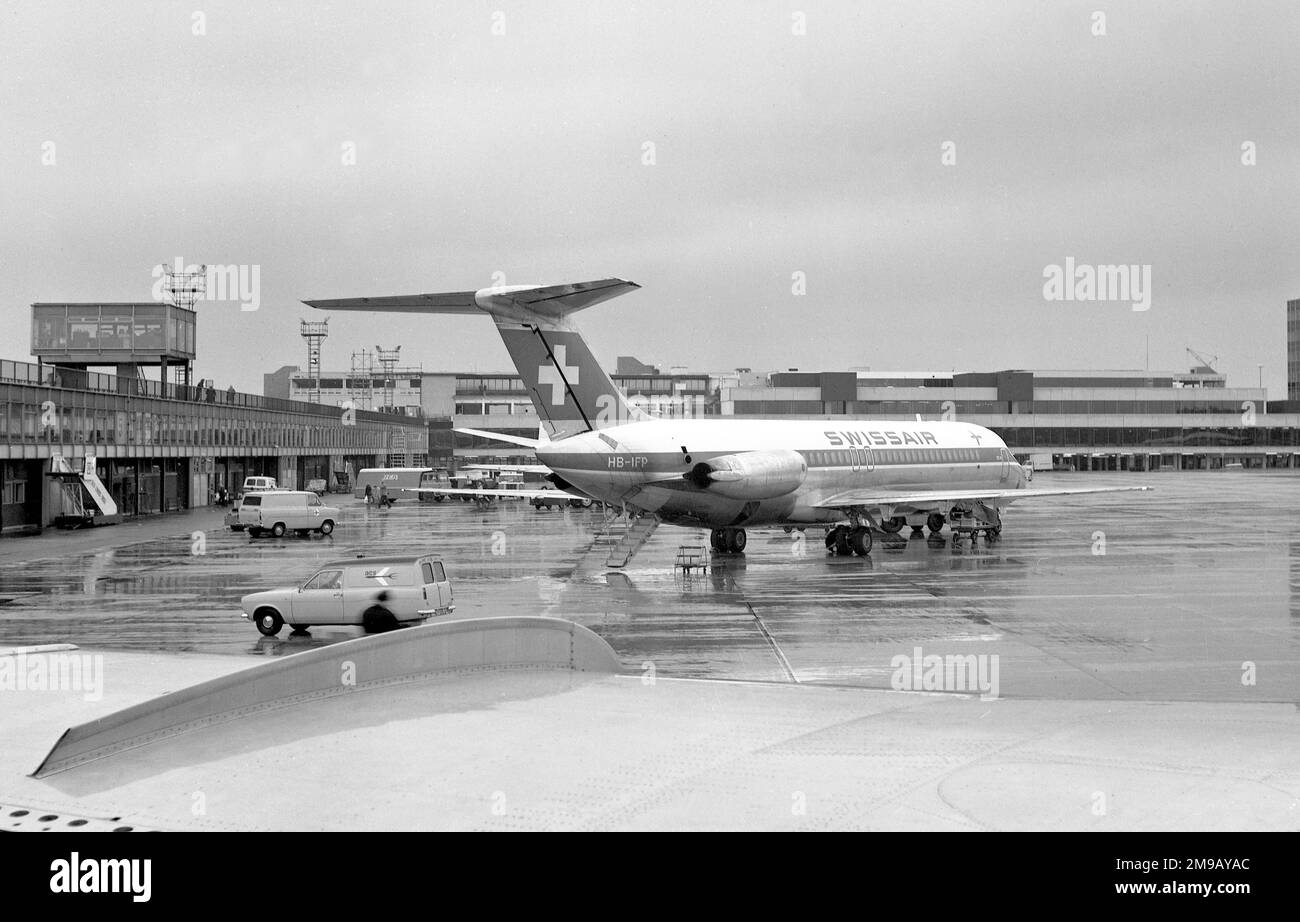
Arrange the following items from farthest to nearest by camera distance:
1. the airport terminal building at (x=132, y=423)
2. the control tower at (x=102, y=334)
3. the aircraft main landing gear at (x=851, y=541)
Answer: the control tower at (x=102, y=334) → the airport terminal building at (x=132, y=423) → the aircraft main landing gear at (x=851, y=541)

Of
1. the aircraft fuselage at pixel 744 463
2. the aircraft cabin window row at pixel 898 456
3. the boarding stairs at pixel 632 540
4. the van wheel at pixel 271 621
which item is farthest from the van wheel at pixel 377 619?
the aircraft cabin window row at pixel 898 456

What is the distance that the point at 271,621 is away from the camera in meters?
21.2

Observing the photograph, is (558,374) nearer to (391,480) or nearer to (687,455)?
(687,455)

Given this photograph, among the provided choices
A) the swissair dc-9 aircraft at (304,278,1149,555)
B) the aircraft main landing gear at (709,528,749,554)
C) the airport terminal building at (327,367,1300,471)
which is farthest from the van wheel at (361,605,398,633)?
the airport terminal building at (327,367,1300,471)

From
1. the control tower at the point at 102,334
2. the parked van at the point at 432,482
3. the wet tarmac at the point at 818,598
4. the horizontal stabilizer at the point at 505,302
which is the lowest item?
the wet tarmac at the point at 818,598

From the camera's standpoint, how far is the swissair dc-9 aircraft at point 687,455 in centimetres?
2884

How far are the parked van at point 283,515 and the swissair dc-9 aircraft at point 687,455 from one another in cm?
1709

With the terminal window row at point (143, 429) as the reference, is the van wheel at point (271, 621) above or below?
below

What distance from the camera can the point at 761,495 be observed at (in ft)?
110

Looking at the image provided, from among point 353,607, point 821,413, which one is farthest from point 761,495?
point 821,413

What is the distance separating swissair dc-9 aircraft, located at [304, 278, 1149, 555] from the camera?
28844 mm

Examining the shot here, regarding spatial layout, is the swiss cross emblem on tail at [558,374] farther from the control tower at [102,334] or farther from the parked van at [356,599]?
the control tower at [102,334]
